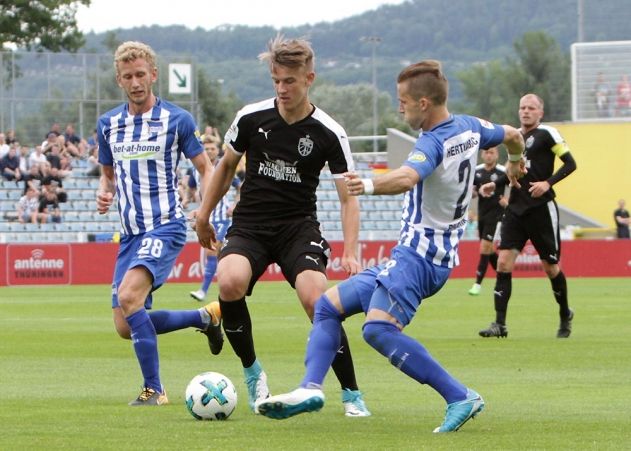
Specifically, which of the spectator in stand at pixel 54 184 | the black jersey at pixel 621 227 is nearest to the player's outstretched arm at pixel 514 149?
the spectator in stand at pixel 54 184

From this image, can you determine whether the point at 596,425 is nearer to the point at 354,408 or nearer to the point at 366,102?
the point at 354,408

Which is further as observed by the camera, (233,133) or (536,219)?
(536,219)

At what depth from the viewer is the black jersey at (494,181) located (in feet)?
67.5

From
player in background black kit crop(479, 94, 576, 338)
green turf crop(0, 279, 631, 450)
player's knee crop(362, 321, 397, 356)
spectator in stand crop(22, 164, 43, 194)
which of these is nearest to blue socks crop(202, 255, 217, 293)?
green turf crop(0, 279, 631, 450)

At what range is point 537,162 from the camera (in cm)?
1550

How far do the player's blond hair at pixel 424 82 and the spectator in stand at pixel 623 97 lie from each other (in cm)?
3824

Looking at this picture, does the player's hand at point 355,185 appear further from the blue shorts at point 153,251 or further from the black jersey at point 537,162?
the black jersey at point 537,162

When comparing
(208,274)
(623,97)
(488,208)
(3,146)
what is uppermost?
(623,97)

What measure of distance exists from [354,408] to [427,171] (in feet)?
6.03

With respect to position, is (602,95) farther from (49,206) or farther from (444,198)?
(444,198)

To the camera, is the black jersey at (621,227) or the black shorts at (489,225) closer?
the black shorts at (489,225)

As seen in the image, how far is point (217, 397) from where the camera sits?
28.3ft

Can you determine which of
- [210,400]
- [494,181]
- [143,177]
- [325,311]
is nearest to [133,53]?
[143,177]

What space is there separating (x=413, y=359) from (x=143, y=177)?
9.57 feet
